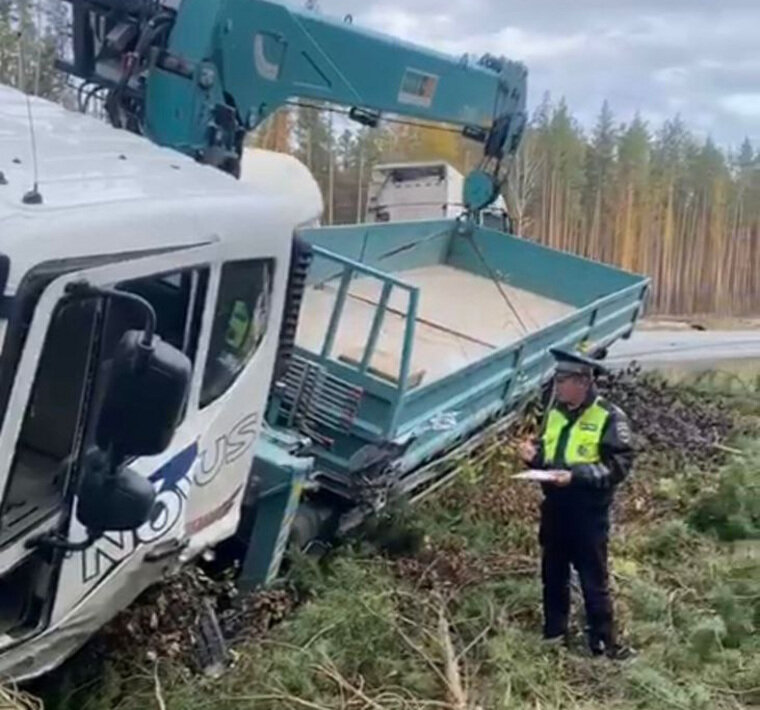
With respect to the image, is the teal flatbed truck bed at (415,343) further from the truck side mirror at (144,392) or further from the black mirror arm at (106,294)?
the truck side mirror at (144,392)

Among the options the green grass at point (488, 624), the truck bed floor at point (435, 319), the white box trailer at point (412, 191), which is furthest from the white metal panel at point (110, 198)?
the white box trailer at point (412, 191)

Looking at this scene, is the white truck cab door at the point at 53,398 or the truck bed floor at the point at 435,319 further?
the truck bed floor at the point at 435,319

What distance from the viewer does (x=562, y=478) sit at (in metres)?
6.57

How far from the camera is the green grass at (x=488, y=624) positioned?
5418 millimetres

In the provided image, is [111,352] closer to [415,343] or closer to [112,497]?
[112,497]

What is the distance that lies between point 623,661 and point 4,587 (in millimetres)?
3567

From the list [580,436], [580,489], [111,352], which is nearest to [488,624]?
[580,489]

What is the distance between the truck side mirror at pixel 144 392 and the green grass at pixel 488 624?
6.37ft

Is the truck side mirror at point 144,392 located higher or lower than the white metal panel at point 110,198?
lower

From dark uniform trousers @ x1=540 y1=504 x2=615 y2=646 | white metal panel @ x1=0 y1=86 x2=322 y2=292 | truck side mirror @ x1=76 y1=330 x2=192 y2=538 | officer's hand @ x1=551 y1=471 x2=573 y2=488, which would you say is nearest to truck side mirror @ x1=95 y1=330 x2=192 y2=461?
truck side mirror @ x1=76 y1=330 x2=192 y2=538

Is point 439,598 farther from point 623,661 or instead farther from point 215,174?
point 215,174

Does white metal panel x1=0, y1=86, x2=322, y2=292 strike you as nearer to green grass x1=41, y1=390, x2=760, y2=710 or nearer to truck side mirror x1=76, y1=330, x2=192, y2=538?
truck side mirror x1=76, y1=330, x2=192, y2=538

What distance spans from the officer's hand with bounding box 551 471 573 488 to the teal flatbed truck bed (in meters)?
0.97

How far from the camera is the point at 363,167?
4356cm
